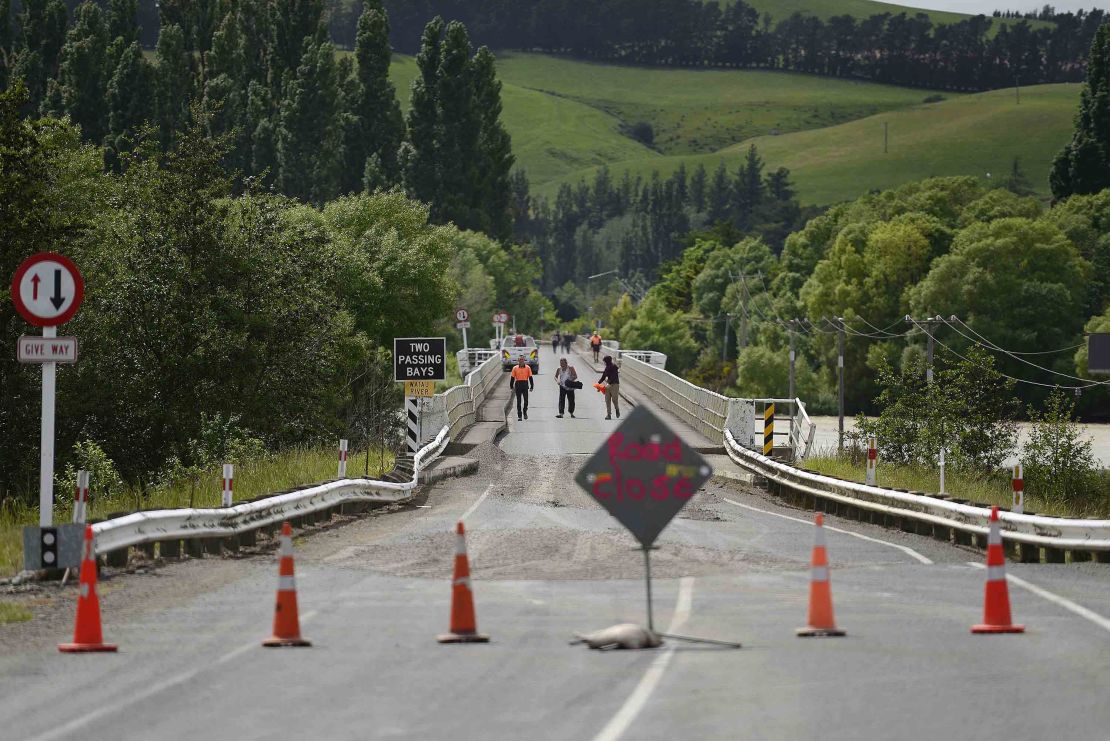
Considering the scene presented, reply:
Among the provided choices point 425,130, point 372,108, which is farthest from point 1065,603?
point 425,130

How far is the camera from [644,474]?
42.1 ft

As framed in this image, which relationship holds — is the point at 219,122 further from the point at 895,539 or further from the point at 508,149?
the point at 895,539

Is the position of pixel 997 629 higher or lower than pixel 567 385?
higher

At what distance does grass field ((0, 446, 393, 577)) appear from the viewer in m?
18.8

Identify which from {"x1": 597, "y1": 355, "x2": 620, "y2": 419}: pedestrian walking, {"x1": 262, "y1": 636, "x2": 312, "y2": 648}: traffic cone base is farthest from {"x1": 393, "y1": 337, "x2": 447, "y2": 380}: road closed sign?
{"x1": 262, "y1": 636, "x2": 312, "y2": 648}: traffic cone base

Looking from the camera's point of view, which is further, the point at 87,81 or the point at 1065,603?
the point at 87,81

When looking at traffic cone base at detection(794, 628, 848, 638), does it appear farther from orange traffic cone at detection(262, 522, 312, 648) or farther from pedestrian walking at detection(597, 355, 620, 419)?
pedestrian walking at detection(597, 355, 620, 419)

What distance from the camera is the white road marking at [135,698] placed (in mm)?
9102

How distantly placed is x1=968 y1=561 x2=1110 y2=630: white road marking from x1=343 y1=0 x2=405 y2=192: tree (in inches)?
3345

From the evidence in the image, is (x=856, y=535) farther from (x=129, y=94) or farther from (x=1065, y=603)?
(x=129, y=94)

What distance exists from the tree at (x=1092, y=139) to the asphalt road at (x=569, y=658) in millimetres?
101153

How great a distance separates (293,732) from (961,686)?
4.14 meters

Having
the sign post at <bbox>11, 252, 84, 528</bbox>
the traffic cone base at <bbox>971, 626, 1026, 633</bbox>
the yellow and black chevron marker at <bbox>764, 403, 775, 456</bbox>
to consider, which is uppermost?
the sign post at <bbox>11, 252, 84, 528</bbox>

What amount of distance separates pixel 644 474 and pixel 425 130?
9569 centimetres
